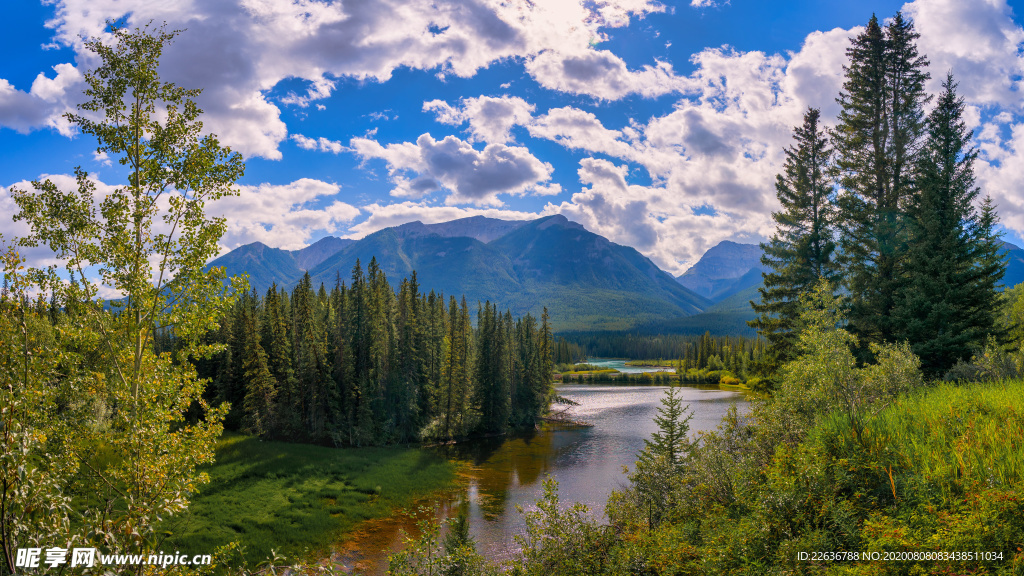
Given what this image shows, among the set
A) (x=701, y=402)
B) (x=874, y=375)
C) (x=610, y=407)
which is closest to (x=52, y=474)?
(x=874, y=375)

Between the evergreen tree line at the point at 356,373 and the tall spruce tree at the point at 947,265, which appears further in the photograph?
the evergreen tree line at the point at 356,373

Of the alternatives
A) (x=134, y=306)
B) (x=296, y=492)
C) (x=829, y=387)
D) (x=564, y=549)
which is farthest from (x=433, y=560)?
(x=296, y=492)

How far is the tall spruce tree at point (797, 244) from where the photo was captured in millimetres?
27562

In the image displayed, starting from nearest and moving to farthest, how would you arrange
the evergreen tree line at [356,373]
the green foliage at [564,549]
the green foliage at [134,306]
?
the green foliage at [134,306], the green foliage at [564,549], the evergreen tree line at [356,373]

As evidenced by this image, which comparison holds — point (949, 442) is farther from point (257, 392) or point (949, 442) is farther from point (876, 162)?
point (257, 392)

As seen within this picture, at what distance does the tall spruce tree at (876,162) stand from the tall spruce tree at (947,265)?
1.76 metres

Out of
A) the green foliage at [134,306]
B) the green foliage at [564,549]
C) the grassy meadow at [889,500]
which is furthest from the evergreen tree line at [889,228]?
the green foliage at [134,306]

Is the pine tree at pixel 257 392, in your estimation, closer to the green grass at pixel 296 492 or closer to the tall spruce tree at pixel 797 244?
the green grass at pixel 296 492

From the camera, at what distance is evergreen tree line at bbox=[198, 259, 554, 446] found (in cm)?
4581

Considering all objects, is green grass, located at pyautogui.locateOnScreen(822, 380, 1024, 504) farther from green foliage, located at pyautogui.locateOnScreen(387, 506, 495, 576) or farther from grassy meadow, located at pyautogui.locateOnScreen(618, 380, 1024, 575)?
green foliage, located at pyautogui.locateOnScreen(387, 506, 495, 576)

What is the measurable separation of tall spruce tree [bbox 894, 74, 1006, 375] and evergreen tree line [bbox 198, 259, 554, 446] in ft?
135

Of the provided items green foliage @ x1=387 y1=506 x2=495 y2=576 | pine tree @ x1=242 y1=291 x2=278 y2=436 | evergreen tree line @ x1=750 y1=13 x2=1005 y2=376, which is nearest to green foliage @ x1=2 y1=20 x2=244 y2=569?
green foliage @ x1=387 y1=506 x2=495 y2=576

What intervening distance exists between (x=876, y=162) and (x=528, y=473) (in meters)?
32.7

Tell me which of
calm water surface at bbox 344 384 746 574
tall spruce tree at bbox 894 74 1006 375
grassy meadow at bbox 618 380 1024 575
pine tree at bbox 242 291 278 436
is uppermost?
tall spruce tree at bbox 894 74 1006 375
